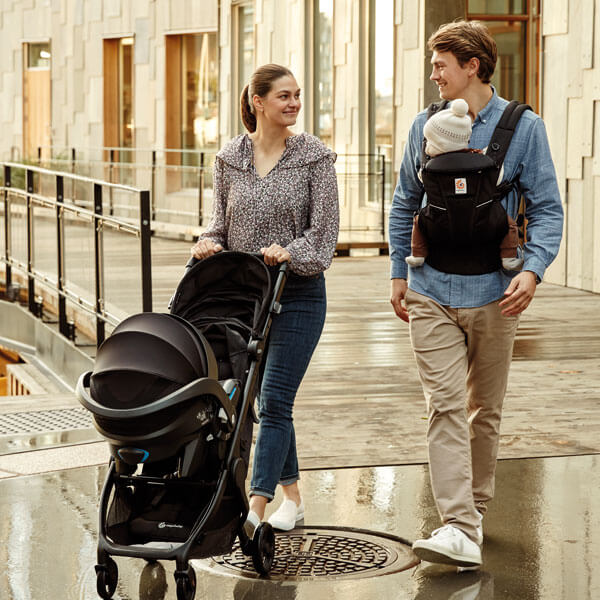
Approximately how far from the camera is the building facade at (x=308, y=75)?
13117mm

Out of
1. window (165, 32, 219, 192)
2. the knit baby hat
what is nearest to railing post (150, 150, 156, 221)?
window (165, 32, 219, 192)

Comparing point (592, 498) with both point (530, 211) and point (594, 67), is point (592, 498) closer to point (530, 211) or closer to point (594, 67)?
point (530, 211)

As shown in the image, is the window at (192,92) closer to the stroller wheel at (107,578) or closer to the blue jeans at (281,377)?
the blue jeans at (281,377)

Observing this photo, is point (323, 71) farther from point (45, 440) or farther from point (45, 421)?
point (45, 440)

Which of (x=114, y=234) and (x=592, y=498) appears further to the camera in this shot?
(x=114, y=234)

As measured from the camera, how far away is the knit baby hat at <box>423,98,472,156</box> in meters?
4.25

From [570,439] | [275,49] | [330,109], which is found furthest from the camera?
[275,49]

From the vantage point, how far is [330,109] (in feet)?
64.2

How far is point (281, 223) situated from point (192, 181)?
1562 cm

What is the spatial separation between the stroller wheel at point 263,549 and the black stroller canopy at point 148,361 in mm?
677

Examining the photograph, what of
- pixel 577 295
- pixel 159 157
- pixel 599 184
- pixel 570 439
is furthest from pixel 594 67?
pixel 159 157

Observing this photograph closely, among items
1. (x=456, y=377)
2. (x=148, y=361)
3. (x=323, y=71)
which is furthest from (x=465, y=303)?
(x=323, y=71)

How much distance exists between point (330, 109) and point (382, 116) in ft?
5.92

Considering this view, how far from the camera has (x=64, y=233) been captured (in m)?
10.4
